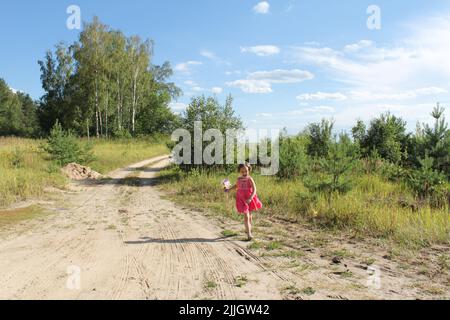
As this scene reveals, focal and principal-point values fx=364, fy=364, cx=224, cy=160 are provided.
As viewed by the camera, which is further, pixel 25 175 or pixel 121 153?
pixel 121 153

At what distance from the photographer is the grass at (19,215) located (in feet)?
29.2

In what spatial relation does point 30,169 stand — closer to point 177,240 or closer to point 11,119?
point 177,240

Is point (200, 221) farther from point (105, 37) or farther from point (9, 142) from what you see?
point (105, 37)

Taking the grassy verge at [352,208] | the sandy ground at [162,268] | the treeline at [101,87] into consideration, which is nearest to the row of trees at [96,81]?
the treeline at [101,87]

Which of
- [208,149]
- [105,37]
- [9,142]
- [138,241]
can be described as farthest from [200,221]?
[105,37]

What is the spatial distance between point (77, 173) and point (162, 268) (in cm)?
1590

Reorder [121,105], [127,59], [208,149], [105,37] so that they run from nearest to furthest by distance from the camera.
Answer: [208,149] < [105,37] < [127,59] < [121,105]

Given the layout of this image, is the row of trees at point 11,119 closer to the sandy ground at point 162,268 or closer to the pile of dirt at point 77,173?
the pile of dirt at point 77,173

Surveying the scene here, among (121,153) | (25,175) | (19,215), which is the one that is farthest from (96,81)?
(19,215)

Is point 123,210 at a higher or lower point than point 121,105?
lower

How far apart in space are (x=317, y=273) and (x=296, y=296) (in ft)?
3.26

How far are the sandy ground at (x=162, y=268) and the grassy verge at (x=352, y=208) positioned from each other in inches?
→ 47.5

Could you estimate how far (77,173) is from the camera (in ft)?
64.8
